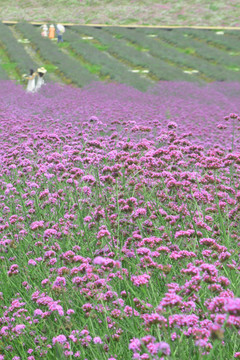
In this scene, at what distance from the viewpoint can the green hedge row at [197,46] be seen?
20.3m

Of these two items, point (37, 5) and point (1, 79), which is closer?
point (1, 79)

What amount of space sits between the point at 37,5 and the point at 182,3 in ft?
36.1

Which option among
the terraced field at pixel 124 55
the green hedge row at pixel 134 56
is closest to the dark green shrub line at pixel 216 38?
the terraced field at pixel 124 55

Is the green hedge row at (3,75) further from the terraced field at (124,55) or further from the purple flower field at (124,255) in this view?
the purple flower field at (124,255)

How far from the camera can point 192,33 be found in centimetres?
2609

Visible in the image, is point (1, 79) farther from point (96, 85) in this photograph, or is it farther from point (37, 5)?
point (37, 5)

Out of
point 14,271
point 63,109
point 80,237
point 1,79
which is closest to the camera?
point 14,271

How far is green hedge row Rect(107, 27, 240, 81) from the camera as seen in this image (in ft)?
57.8

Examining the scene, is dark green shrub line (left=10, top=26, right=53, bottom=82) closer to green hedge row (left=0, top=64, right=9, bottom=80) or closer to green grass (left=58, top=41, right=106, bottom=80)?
green hedge row (left=0, top=64, right=9, bottom=80)

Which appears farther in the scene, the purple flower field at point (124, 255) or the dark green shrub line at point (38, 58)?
the dark green shrub line at point (38, 58)

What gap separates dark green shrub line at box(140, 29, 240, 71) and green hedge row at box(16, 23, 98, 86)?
238 inches

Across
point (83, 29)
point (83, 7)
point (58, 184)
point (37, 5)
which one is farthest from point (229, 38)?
point (58, 184)

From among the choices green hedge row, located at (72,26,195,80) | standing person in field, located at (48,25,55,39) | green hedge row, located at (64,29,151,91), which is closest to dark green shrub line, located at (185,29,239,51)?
green hedge row, located at (72,26,195,80)

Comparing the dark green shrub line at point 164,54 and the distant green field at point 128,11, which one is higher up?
the distant green field at point 128,11
